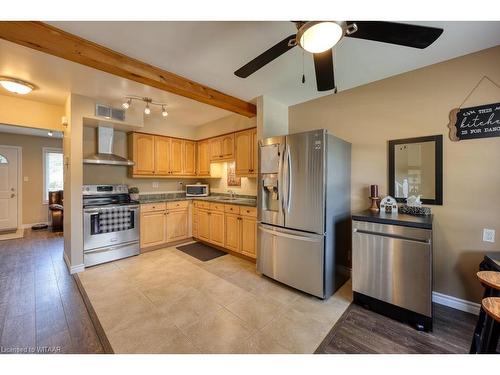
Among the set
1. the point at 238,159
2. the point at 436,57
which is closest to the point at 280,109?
the point at 238,159

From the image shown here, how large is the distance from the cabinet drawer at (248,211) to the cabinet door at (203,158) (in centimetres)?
158

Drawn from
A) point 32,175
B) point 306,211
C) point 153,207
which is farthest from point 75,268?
point 32,175

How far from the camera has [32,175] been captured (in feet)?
18.0

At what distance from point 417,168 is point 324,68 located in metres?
1.61

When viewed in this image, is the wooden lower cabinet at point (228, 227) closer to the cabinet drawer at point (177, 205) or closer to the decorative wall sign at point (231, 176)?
the cabinet drawer at point (177, 205)

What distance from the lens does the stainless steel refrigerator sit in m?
2.23

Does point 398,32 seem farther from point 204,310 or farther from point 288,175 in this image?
point 204,310

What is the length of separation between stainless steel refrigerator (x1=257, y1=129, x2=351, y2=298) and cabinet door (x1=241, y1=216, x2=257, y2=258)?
0.41 m

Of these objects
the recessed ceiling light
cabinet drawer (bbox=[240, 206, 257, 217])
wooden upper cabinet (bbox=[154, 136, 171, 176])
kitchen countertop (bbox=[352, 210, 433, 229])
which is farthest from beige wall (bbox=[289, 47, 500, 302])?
the recessed ceiling light

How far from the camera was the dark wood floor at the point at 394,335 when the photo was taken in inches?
62.8

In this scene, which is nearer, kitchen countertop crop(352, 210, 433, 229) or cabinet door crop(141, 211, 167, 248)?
kitchen countertop crop(352, 210, 433, 229)

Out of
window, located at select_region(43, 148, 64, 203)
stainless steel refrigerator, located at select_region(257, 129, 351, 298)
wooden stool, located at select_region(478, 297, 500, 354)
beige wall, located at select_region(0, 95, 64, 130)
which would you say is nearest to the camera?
wooden stool, located at select_region(478, 297, 500, 354)

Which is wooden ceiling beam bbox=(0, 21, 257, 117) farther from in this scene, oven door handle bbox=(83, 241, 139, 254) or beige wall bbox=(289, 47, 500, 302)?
oven door handle bbox=(83, 241, 139, 254)
